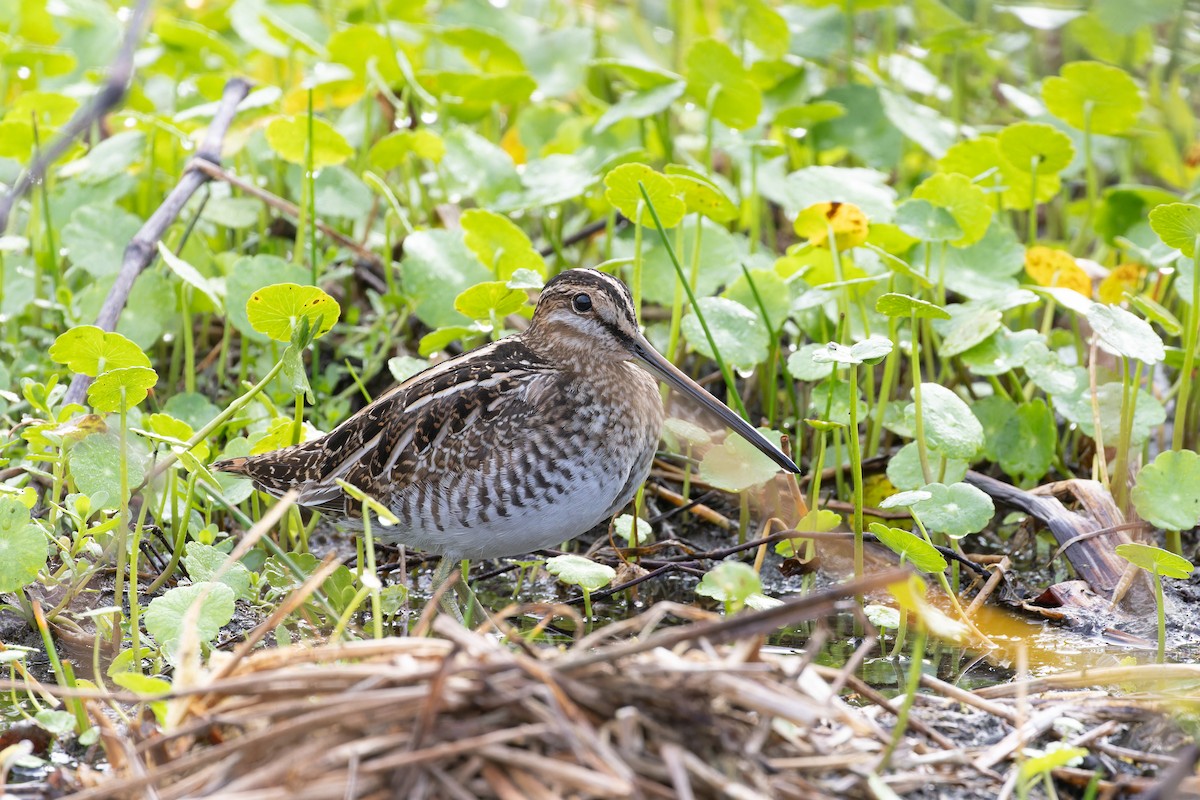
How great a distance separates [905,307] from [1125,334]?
63 cm

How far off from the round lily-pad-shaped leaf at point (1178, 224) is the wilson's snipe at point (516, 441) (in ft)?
3.98

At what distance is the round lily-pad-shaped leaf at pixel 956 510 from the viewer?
3689mm

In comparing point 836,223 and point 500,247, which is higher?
point 836,223

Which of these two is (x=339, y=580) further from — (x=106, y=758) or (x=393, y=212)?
(x=393, y=212)

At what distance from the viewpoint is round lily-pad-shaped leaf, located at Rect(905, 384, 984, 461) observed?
3906 millimetres

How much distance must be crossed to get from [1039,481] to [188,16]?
4.82 meters

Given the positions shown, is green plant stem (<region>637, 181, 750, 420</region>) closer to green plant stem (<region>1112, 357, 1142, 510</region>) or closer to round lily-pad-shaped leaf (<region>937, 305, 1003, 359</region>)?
round lily-pad-shaped leaf (<region>937, 305, 1003, 359</region>)

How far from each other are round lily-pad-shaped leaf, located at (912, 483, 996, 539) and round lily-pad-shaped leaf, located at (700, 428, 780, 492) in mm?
517

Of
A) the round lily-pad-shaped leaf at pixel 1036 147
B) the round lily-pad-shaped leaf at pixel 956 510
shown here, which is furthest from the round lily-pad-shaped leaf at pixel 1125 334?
the round lily-pad-shaped leaf at pixel 1036 147

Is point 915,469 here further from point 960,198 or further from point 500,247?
point 500,247

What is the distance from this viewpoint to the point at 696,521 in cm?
468

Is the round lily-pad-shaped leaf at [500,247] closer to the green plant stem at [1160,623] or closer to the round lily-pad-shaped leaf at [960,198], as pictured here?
the round lily-pad-shaped leaf at [960,198]

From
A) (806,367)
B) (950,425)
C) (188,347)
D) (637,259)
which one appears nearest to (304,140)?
(188,347)

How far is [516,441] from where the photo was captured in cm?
383
